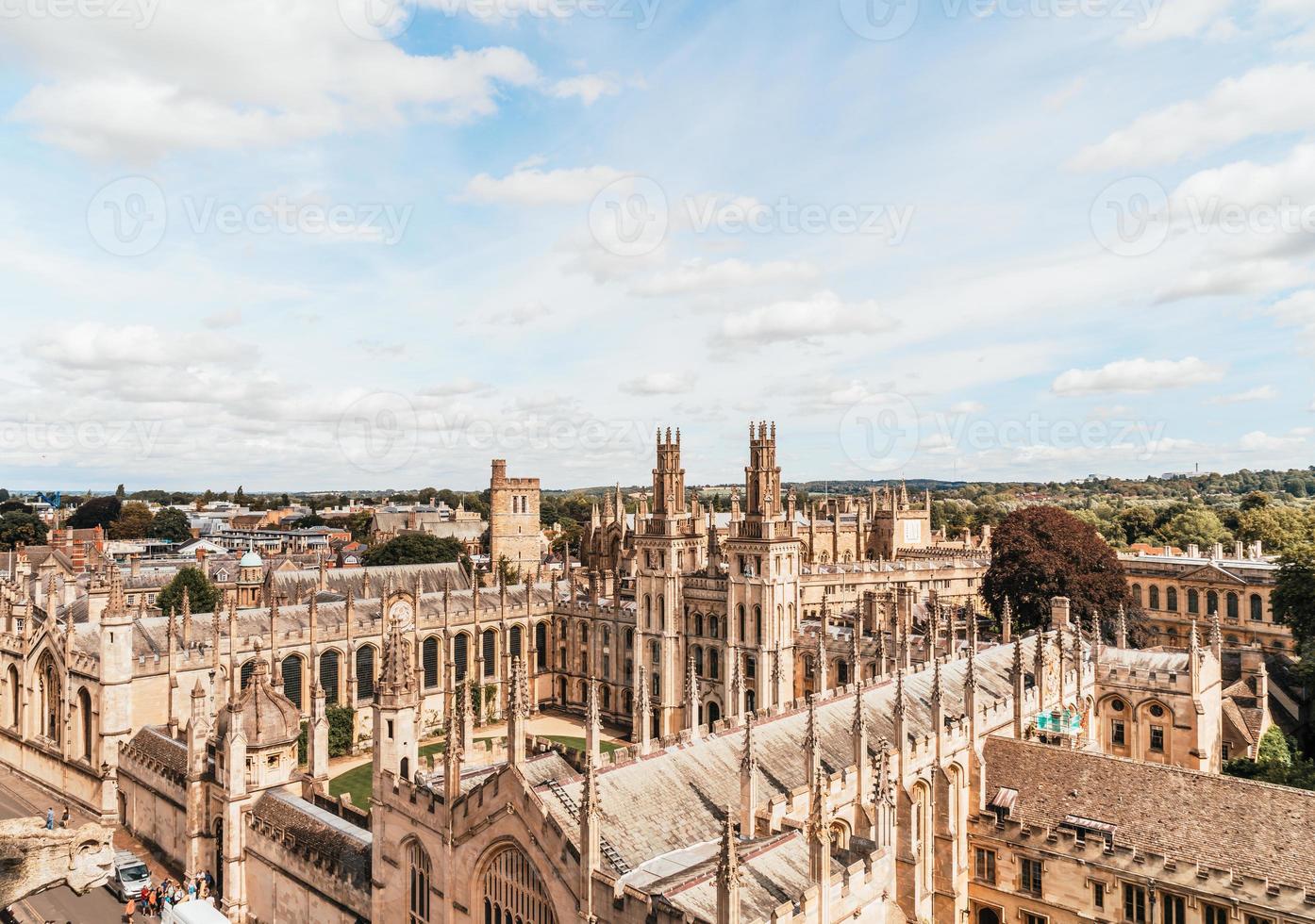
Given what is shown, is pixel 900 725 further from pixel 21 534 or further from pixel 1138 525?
pixel 21 534

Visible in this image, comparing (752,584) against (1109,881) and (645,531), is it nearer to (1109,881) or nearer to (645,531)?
(645,531)

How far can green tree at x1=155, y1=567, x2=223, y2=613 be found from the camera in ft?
227

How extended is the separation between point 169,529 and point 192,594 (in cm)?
11521

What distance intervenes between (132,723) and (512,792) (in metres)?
35.8

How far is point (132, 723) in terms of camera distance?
146 ft

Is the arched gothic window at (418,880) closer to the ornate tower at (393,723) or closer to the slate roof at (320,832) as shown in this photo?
the ornate tower at (393,723)

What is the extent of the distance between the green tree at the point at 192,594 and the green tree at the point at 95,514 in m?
127

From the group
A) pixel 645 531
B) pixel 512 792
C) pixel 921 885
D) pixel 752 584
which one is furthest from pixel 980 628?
pixel 512 792

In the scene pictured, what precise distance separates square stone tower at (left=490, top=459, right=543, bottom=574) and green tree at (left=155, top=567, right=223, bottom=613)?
3778 centimetres

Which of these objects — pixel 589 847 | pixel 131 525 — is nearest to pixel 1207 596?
pixel 589 847

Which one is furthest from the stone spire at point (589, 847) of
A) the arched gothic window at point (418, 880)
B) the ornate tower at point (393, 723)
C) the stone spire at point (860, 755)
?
the stone spire at point (860, 755)

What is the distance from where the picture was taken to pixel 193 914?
25.1 meters

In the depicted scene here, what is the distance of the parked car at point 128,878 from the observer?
103 feet

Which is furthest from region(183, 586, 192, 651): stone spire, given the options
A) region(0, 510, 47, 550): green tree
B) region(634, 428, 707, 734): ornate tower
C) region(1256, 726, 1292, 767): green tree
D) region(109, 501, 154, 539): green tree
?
region(109, 501, 154, 539): green tree
